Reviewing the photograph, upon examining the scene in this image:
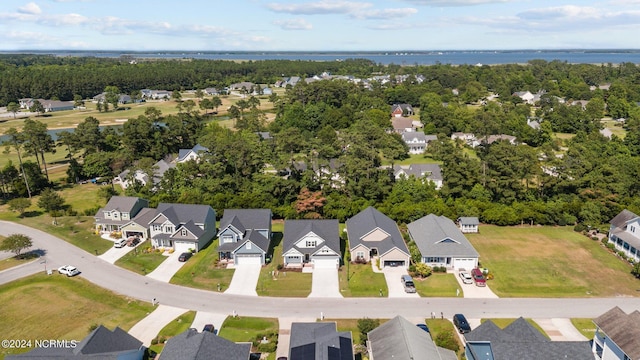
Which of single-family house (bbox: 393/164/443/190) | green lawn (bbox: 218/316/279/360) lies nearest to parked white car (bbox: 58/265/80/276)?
green lawn (bbox: 218/316/279/360)

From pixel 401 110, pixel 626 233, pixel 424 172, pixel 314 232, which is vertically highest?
pixel 401 110

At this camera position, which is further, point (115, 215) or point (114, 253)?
point (115, 215)

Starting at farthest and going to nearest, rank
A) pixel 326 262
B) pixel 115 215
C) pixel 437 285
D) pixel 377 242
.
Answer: pixel 115 215
pixel 377 242
pixel 326 262
pixel 437 285

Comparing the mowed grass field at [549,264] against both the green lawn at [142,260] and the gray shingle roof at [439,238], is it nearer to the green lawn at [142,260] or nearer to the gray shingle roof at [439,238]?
the gray shingle roof at [439,238]

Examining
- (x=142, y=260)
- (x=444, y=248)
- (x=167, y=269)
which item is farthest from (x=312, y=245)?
(x=142, y=260)

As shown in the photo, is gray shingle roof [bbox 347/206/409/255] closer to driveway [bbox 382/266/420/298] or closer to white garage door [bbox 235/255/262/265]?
driveway [bbox 382/266/420/298]

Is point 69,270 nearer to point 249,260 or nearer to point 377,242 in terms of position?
point 249,260

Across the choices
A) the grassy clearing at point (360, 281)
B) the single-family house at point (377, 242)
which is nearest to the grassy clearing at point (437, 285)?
the single-family house at point (377, 242)
